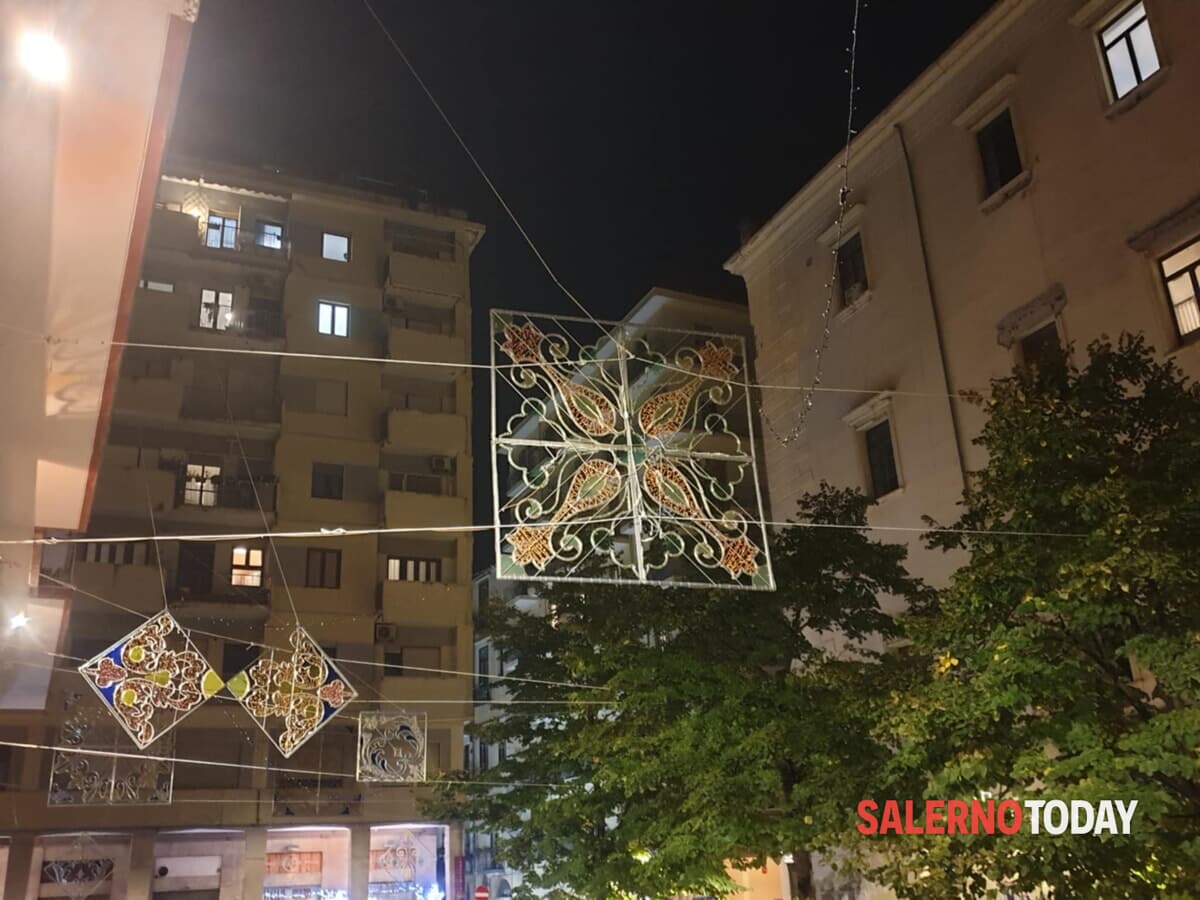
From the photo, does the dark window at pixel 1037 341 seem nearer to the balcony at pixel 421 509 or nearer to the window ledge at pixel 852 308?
the window ledge at pixel 852 308

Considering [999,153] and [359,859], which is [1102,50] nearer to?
[999,153]

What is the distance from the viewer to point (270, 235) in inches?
1223

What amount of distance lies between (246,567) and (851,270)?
17984mm

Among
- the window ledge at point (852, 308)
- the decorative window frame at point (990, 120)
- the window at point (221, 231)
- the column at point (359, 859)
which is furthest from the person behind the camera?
the window at point (221, 231)

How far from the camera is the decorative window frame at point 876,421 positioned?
18.0 meters

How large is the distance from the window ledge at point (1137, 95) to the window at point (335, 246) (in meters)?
22.8

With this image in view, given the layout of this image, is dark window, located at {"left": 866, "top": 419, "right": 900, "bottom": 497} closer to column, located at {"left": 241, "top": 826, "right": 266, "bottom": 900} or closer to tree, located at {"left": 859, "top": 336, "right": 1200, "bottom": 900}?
tree, located at {"left": 859, "top": 336, "right": 1200, "bottom": 900}

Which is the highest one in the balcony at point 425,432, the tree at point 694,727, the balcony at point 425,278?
the balcony at point 425,278

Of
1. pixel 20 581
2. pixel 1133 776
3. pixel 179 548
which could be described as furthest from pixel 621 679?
pixel 179 548

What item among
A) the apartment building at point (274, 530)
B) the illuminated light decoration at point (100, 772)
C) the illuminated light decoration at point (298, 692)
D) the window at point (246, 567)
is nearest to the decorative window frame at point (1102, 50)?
the illuminated light decoration at point (298, 692)

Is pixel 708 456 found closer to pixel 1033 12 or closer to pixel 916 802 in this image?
pixel 916 802

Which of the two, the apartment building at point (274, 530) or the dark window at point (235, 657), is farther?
the dark window at point (235, 657)

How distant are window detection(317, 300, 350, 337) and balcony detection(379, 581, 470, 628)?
8055 mm

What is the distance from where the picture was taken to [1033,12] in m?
16.2
